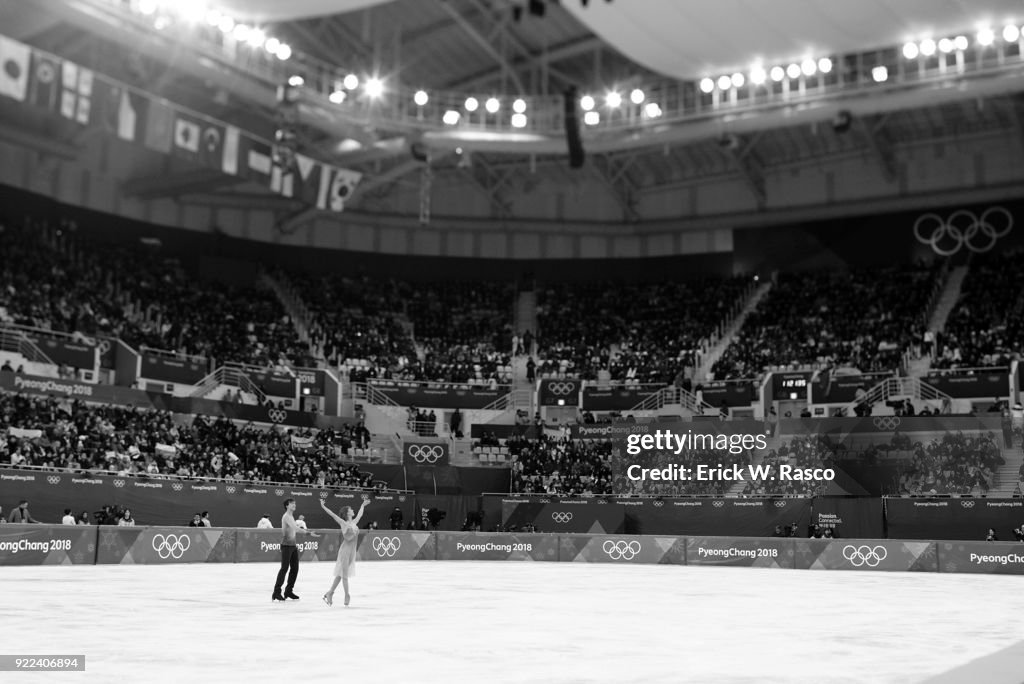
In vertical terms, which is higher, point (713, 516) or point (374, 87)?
point (374, 87)

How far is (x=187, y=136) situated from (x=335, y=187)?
22.5 ft

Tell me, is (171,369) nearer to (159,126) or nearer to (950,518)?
(159,126)

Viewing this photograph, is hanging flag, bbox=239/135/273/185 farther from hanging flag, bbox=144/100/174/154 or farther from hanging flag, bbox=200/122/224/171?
hanging flag, bbox=144/100/174/154

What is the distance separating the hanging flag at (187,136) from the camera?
36.4 meters

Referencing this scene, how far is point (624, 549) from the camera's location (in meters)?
35.0

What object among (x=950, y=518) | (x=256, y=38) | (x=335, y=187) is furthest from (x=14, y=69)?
(x=950, y=518)

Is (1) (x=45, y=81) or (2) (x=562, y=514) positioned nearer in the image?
(1) (x=45, y=81)

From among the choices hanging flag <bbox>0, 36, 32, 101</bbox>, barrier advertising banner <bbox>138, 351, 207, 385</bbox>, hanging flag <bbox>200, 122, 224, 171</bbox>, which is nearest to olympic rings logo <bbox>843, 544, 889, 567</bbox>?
hanging flag <bbox>200, 122, 224, 171</bbox>

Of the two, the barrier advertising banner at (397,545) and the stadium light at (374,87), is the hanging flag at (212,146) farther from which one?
the barrier advertising banner at (397,545)

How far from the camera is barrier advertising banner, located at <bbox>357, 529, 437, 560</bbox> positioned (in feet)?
111

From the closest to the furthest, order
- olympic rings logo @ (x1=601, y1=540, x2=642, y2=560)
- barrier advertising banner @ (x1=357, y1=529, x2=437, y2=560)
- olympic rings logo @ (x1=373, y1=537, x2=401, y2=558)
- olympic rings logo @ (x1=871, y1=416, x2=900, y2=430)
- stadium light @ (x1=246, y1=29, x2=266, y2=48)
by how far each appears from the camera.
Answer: olympic rings logo @ (x1=871, y1=416, x2=900, y2=430)
barrier advertising banner @ (x1=357, y1=529, x2=437, y2=560)
olympic rings logo @ (x1=373, y1=537, x2=401, y2=558)
olympic rings logo @ (x1=601, y1=540, x2=642, y2=560)
stadium light @ (x1=246, y1=29, x2=266, y2=48)

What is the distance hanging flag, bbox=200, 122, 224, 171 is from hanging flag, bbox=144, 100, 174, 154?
1.28 meters

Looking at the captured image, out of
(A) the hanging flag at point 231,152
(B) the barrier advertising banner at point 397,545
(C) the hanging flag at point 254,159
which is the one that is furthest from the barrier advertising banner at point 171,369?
(B) the barrier advertising banner at point 397,545

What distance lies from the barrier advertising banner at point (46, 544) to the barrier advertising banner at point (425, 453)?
18313 mm
